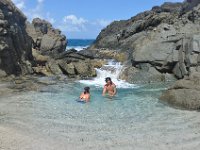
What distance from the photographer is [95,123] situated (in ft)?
57.8

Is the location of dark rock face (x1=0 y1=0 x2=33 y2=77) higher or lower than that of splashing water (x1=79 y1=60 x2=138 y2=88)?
higher

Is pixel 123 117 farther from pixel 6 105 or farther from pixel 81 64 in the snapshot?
pixel 81 64

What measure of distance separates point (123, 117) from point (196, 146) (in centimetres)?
583

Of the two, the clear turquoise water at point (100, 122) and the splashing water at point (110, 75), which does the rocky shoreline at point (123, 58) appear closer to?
the splashing water at point (110, 75)

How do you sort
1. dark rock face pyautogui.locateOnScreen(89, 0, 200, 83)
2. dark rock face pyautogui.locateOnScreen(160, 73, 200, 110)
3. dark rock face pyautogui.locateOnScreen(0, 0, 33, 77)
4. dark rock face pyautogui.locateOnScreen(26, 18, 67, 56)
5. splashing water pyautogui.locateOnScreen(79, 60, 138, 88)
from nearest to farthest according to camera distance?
dark rock face pyautogui.locateOnScreen(160, 73, 200, 110) < dark rock face pyautogui.locateOnScreen(89, 0, 200, 83) < splashing water pyautogui.locateOnScreen(79, 60, 138, 88) < dark rock face pyautogui.locateOnScreen(0, 0, 33, 77) < dark rock face pyautogui.locateOnScreen(26, 18, 67, 56)

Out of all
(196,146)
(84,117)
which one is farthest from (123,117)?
(196,146)

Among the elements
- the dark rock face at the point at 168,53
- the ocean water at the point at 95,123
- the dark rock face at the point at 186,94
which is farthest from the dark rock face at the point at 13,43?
the dark rock face at the point at 186,94

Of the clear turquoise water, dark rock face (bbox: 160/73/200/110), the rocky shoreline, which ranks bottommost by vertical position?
the clear turquoise water

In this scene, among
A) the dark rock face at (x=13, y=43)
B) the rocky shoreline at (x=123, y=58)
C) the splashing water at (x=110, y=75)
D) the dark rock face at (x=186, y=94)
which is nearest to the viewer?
the dark rock face at (x=186, y=94)

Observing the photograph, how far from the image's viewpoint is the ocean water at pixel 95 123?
13898 mm

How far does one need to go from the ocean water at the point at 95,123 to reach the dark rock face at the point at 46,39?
3252cm

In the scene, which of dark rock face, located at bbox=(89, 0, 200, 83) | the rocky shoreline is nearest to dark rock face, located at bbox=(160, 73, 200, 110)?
the rocky shoreline

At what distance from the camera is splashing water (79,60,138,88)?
34.2 meters

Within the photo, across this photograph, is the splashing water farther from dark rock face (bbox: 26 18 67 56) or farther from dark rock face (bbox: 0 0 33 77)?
dark rock face (bbox: 26 18 67 56)
